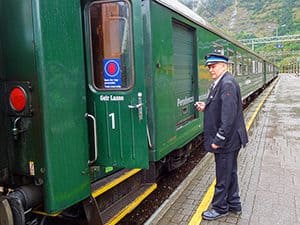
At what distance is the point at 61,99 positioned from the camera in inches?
116

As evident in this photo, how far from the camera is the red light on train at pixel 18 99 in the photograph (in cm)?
286

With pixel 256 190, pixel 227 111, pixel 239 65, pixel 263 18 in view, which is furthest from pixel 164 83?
pixel 263 18

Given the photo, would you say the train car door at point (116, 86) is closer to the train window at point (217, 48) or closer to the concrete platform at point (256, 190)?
the concrete platform at point (256, 190)

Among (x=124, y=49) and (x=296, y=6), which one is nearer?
(x=124, y=49)

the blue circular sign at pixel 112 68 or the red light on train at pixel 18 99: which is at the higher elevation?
the blue circular sign at pixel 112 68

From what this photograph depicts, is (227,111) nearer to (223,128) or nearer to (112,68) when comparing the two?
(223,128)

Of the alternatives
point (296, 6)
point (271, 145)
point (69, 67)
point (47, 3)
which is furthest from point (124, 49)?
point (296, 6)

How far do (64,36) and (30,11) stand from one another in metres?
0.35

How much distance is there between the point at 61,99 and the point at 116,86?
63 centimetres

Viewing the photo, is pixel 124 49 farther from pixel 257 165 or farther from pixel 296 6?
pixel 296 6

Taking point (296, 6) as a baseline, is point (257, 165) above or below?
below

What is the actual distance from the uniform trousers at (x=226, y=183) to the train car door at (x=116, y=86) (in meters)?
1.04

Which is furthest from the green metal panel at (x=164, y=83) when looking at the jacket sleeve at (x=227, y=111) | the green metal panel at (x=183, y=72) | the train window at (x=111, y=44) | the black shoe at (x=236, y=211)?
the black shoe at (x=236, y=211)

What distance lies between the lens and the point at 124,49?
3.33 meters
